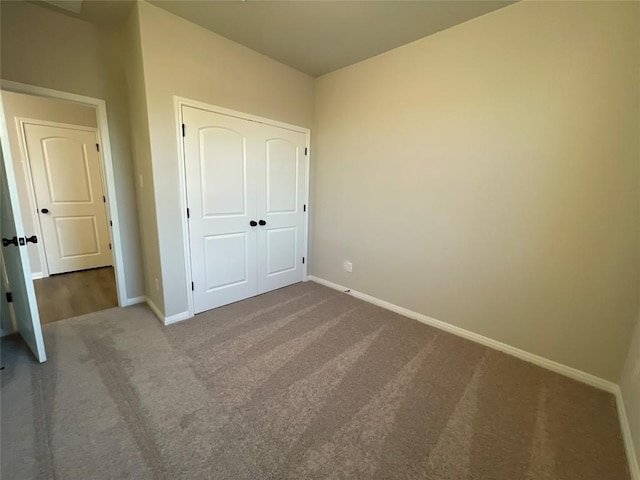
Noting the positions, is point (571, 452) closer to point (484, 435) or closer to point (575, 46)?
Answer: point (484, 435)

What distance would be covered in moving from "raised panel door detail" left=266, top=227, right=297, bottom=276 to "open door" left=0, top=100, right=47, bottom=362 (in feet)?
6.48

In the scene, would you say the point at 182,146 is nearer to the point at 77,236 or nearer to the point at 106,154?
the point at 106,154

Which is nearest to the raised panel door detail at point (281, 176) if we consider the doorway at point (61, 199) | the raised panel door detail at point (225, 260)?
the raised panel door detail at point (225, 260)

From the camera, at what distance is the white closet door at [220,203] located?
8.12 feet

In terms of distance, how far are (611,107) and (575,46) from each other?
0.47 metres

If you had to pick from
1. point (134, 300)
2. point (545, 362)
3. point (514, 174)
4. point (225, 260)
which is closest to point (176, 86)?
point (225, 260)

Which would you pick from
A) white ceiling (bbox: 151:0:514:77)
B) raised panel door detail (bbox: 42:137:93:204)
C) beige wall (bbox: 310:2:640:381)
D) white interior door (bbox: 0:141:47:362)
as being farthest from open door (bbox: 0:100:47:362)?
beige wall (bbox: 310:2:640:381)

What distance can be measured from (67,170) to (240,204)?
114 inches

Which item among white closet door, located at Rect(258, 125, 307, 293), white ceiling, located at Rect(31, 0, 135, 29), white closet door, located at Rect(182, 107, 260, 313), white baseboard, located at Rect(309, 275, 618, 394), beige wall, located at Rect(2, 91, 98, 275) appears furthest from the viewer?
beige wall, located at Rect(2, 91, 98, 275)

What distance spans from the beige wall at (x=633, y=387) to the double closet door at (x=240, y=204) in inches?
119

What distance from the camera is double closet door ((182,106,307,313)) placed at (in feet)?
8.27

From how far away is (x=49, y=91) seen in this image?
2.21 metres

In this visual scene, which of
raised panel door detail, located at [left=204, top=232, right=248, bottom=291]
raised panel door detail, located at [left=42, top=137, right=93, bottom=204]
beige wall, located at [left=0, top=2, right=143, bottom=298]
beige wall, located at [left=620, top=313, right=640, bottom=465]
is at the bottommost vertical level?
beige wall, located at [left=620, top=313, right=640, bottom=465]

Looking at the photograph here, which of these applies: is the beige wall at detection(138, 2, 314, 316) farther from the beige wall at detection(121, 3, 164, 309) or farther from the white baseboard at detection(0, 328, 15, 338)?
the white baseboard at detection(0, 328, 15, 338)
